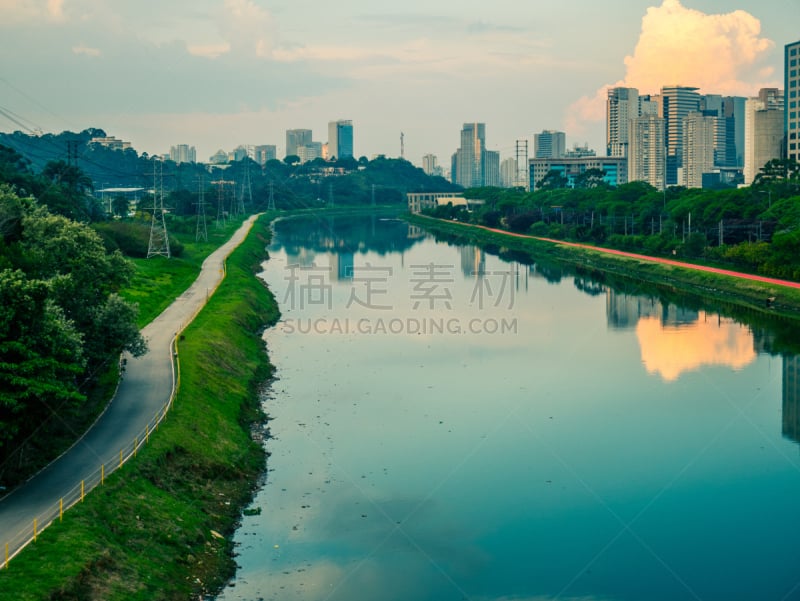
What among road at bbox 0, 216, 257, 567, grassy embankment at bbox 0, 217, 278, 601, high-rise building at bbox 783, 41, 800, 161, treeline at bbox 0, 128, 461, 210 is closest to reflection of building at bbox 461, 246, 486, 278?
road at bbox 0, 216, 257, 567

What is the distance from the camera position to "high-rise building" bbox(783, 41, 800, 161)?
94562mm

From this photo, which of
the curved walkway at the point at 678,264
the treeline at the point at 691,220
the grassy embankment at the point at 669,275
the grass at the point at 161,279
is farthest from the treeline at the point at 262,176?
the grass at the point at 161,279

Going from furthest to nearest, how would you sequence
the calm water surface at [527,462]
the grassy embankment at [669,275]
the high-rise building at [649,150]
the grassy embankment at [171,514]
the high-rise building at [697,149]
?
the high-rise building at [649,150] → the high-rise building at [697,149] → the grassy embankment at [669,275] → the calm water surface at [527,462] → the grassy embankment at [171,514]

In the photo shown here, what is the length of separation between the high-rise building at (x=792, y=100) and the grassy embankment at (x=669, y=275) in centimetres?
3105

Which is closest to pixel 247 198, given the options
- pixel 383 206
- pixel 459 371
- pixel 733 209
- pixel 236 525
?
pixel 383 206

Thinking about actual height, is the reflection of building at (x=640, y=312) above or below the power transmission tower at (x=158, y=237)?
below

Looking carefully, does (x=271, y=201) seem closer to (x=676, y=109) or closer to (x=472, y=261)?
(x=472, y=261)

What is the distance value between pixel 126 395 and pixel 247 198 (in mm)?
120470

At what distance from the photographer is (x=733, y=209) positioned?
60.9m

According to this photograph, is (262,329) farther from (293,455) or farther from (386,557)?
(386,557)

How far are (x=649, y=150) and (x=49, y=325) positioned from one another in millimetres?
155023

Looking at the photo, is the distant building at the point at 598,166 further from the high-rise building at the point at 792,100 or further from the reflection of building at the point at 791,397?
the reflection of building at the point at 791,397

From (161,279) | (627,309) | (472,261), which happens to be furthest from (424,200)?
(161,279)

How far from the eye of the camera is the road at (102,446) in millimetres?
15570
